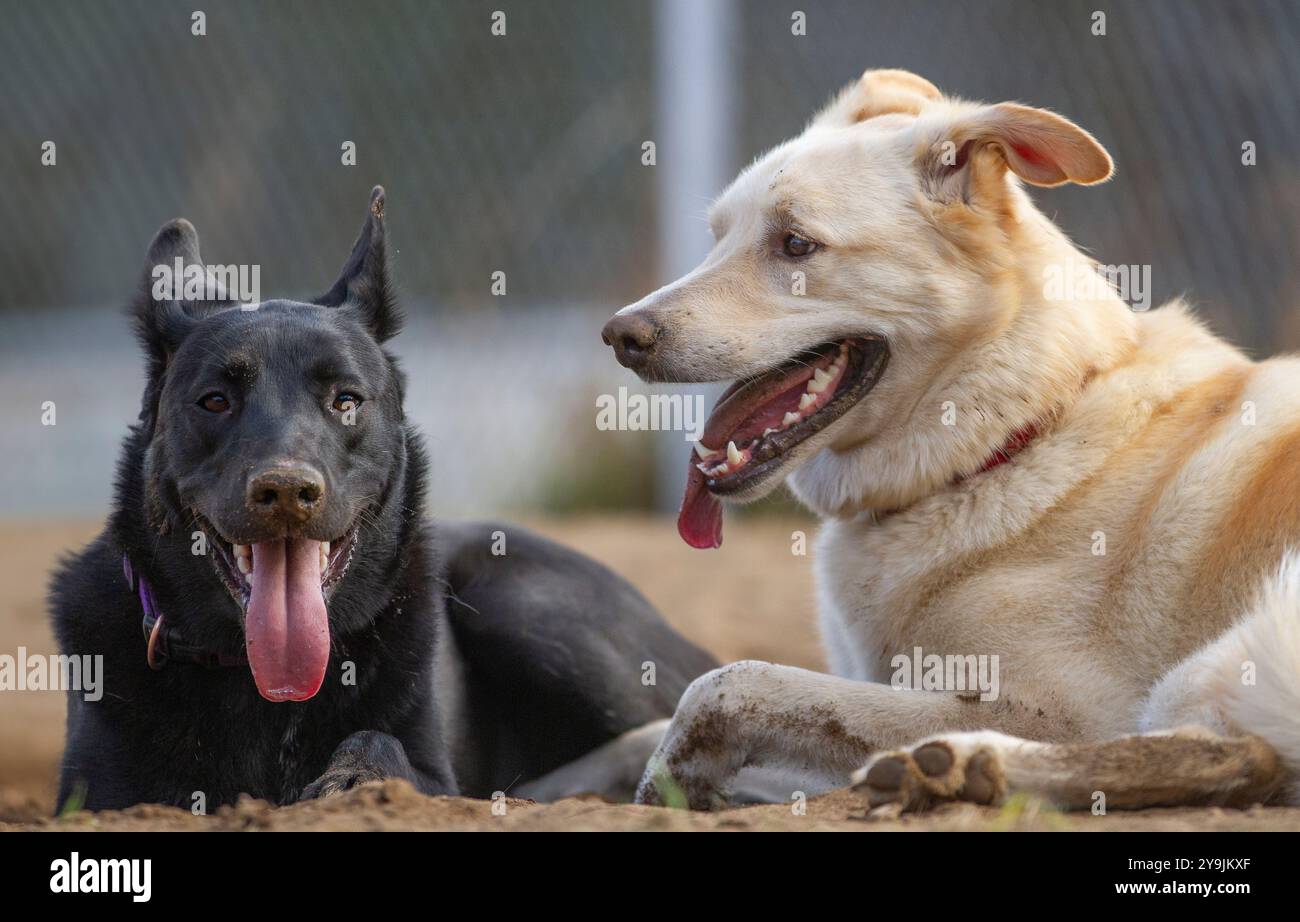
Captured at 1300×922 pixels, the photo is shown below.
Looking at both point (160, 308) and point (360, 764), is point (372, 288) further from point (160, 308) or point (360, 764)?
point (360, 764)

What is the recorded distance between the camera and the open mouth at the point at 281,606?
9.20ft

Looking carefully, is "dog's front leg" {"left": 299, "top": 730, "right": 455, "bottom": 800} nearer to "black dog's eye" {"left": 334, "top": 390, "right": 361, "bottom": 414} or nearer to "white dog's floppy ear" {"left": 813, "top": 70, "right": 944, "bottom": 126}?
"black dog's eye" {"left": 334, "top": 390, "right": 361, "bottom": 414}

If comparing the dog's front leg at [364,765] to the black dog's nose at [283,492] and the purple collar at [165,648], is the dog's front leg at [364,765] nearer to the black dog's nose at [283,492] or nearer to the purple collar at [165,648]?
the purple collar at [165,648]

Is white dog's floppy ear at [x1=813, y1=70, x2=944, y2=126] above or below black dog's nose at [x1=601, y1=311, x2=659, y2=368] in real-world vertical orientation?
above

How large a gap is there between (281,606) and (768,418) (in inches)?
45.0

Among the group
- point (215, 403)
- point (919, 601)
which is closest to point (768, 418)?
point (919, 601)

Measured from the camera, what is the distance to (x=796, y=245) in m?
3.18

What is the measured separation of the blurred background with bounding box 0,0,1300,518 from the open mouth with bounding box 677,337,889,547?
3.80 m

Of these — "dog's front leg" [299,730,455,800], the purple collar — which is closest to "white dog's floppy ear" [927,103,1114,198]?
"dog's front leg" [299,730,455,800]

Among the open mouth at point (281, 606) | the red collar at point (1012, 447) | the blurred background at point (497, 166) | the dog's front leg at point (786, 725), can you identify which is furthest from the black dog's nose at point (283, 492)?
the blurred background at point (497, 166)

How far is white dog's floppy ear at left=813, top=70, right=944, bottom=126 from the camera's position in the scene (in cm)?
364
